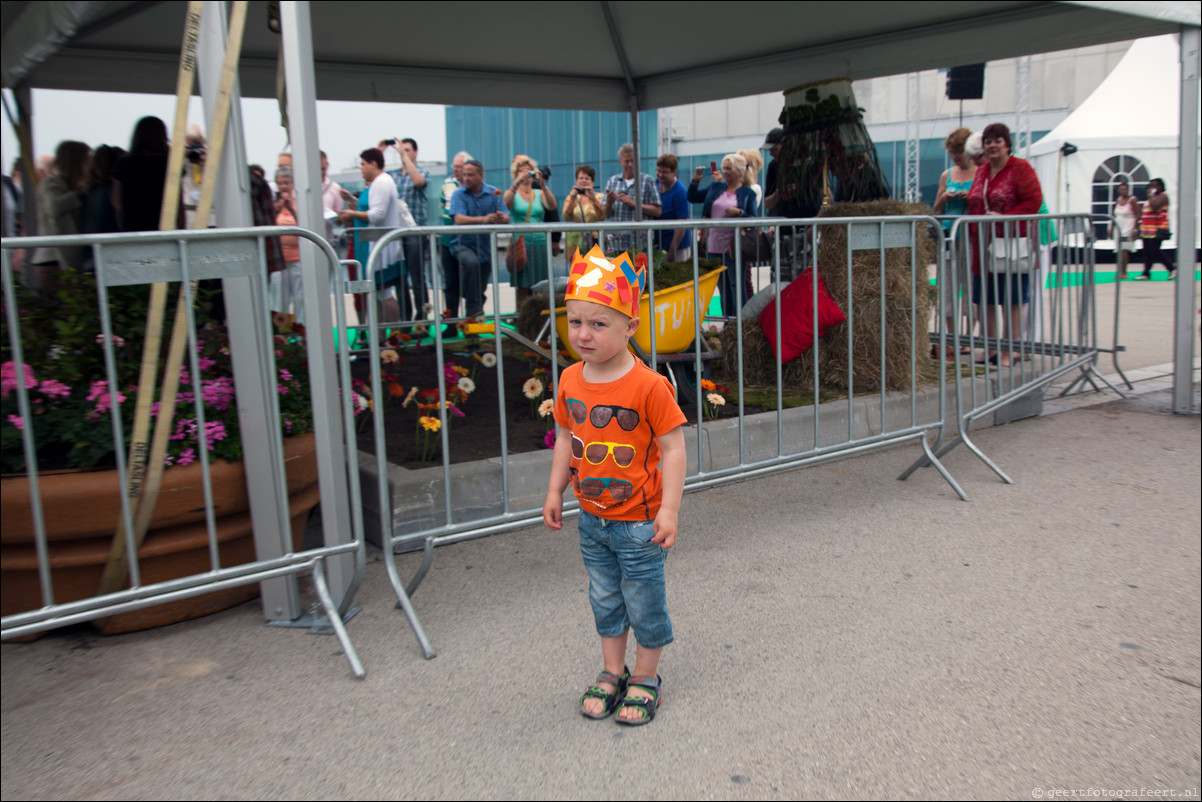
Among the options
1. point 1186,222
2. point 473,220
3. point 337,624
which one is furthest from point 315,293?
point 473,220

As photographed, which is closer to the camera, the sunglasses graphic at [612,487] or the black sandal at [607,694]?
the sunglasses graphic at [612,487]

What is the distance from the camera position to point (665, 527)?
2588 mm

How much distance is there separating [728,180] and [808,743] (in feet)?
26.1

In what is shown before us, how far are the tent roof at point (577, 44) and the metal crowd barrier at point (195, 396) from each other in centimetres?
358

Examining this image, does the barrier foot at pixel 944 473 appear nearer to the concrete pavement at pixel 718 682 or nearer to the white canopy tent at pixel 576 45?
the concrete pavement at pixel 718 682

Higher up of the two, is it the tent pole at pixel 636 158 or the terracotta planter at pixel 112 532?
the tent pole at pixel 636 158

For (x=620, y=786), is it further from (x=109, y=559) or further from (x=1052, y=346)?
(x=1052, y=346)

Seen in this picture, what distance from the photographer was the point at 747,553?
4.20 m

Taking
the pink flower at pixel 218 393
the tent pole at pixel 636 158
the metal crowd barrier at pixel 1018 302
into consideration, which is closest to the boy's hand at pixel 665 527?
the pink flower at pixel 218 393

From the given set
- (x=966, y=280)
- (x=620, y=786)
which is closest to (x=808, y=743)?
(x=620, y=786)

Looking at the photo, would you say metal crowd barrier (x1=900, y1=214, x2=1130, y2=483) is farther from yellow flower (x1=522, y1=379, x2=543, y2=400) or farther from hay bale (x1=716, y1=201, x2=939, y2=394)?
yellow flower (x1=522, y1=379, x2=543, y2=400)

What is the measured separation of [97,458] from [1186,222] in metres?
7.28

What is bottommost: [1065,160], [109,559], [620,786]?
[620,786]

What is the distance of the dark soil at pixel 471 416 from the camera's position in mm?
5086
